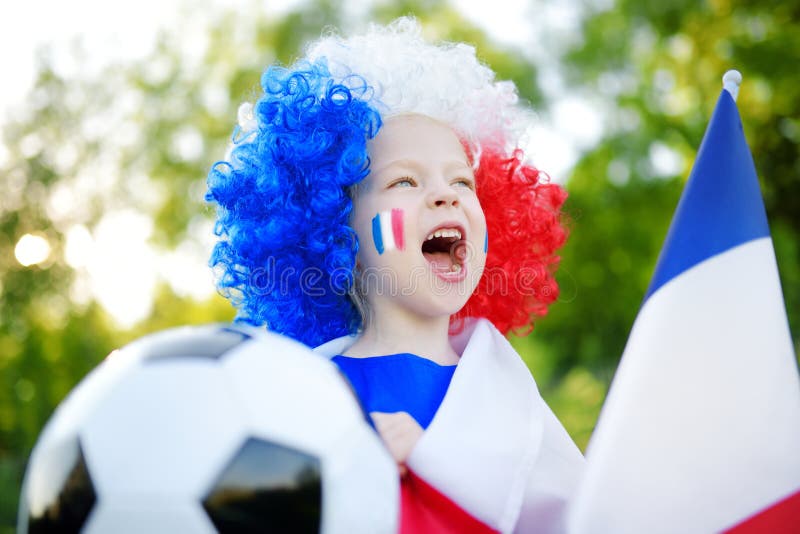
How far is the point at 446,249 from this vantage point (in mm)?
2662

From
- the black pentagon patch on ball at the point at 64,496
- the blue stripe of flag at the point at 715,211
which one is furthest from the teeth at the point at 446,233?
the black pentagon patch on ball at the point at 64,496

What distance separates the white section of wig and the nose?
1.12ft

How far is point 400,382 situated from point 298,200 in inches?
30.1

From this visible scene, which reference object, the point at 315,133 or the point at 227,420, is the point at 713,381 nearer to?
the point at 227,420

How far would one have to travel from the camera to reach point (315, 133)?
106 inches

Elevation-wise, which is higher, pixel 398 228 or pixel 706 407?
pixel 398 228

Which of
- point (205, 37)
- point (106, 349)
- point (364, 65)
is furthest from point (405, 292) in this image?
point (205, 37)

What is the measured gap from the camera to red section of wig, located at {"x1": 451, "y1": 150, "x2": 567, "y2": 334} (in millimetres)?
3115

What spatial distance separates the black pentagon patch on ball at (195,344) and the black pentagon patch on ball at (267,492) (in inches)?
8.7

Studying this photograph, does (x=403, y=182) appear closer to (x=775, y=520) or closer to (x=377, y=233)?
(x=377, y=233)

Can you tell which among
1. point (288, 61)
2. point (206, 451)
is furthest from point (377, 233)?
point (288, 61)

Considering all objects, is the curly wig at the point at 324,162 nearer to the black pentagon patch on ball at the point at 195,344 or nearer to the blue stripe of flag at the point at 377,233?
the blue stripe of flag at the point at 377,233

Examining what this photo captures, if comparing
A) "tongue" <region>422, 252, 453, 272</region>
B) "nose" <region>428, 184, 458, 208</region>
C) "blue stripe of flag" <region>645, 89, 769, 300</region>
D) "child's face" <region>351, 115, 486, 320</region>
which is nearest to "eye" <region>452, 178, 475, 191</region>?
"child's face" <region>351, 115, 486, 320</region>

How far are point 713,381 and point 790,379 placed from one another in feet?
0.68
